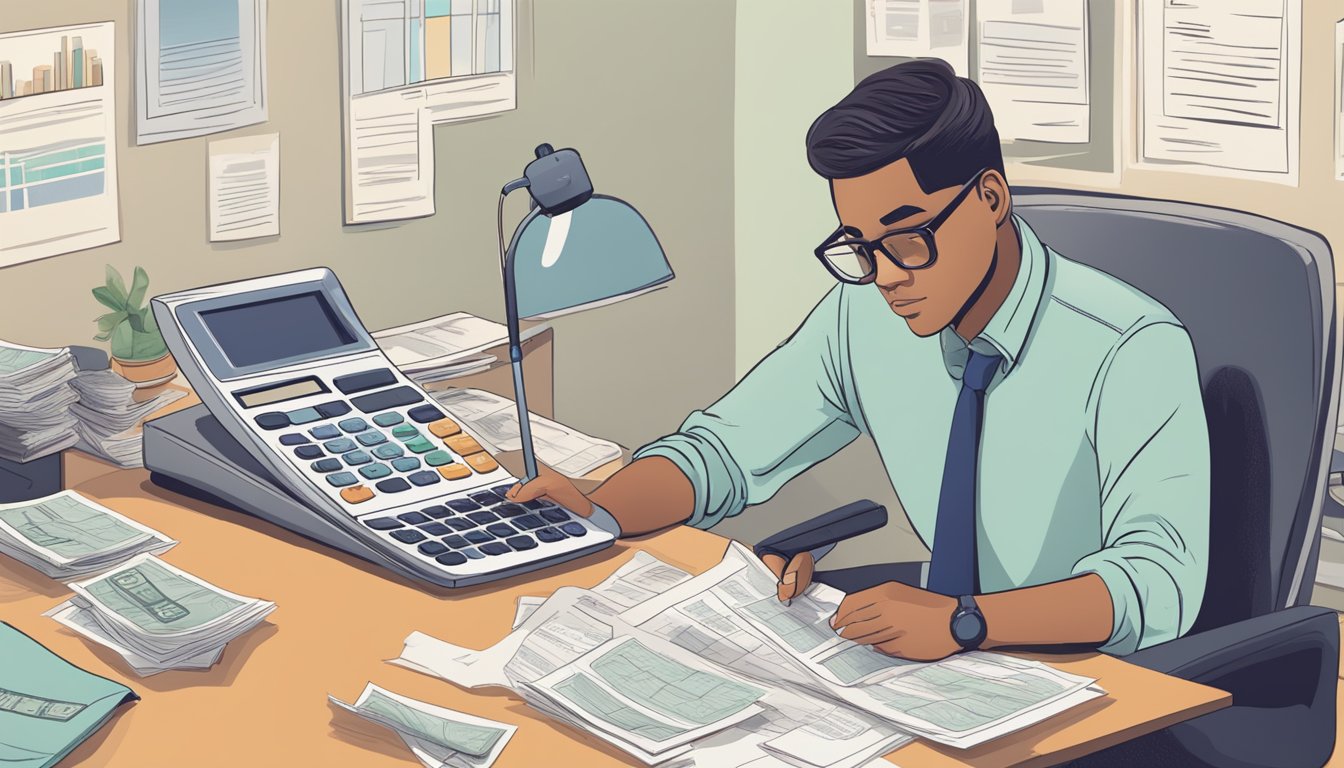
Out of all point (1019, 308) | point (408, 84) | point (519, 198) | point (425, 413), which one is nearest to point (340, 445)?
point (425, 413)

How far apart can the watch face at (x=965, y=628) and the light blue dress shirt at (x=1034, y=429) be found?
0.53 feet

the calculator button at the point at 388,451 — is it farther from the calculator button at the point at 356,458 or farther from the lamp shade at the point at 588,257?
the lamp shade at the point at 588,257

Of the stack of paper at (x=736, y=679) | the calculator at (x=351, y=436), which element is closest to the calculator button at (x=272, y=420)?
the calculator at (x=351, y=436)

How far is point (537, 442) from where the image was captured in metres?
2.01

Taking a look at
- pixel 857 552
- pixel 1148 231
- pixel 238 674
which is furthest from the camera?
pixel 857 552

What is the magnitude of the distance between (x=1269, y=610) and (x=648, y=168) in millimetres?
1603

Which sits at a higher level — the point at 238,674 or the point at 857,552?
the point at 238,674

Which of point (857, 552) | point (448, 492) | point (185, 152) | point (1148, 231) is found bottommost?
point (857, 552)

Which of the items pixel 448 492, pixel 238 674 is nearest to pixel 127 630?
pixel 238 674

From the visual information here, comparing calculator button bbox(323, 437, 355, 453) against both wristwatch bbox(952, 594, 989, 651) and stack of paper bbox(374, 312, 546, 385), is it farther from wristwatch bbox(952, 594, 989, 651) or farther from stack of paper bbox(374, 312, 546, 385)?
wristwatch bbox(952, 594, 989, 651)

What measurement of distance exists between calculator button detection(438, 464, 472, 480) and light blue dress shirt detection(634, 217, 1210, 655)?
0.24 m

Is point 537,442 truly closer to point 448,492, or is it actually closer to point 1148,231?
point 448,492

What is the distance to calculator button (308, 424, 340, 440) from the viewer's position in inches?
67.6

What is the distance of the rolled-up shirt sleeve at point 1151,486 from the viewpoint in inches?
58.8
